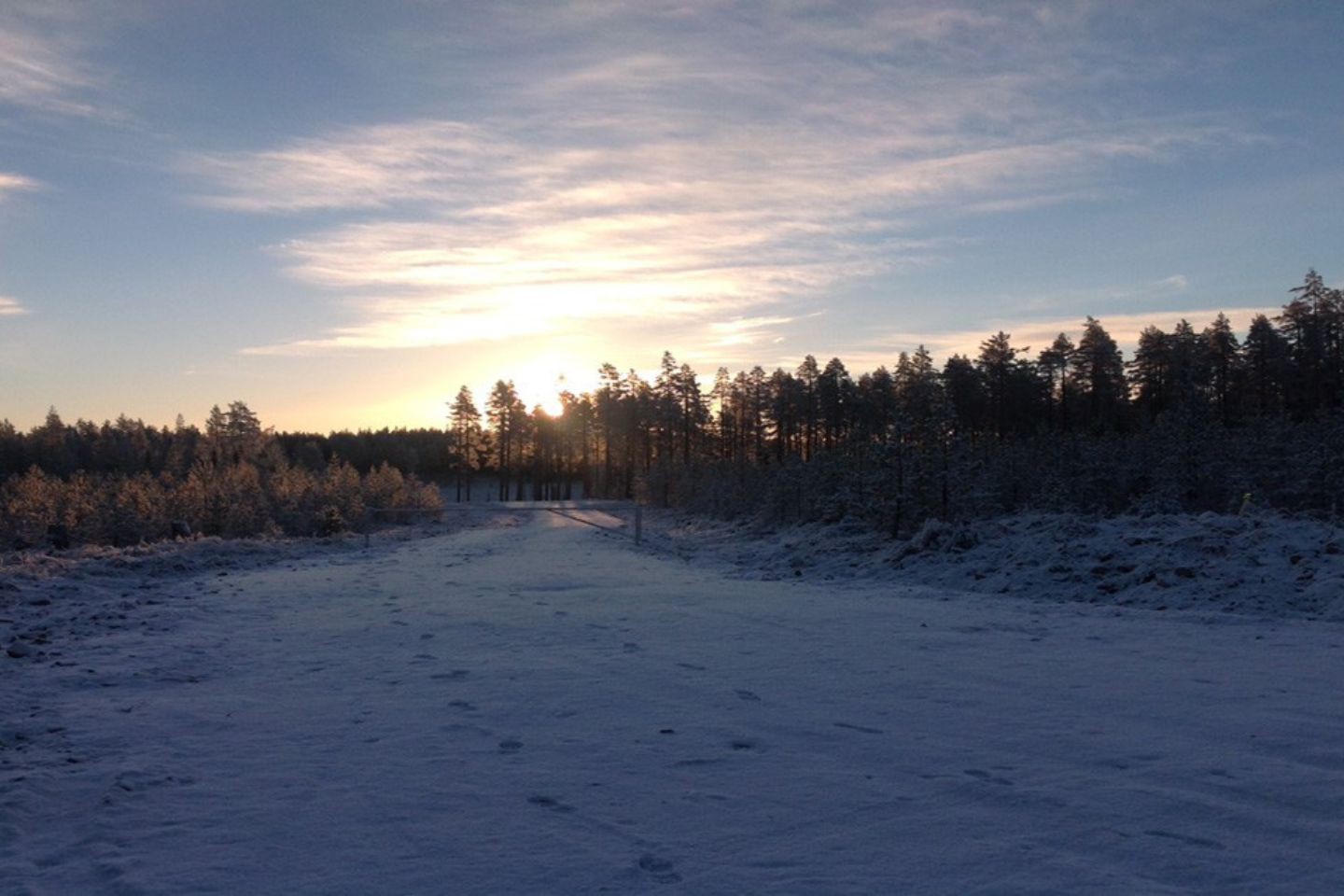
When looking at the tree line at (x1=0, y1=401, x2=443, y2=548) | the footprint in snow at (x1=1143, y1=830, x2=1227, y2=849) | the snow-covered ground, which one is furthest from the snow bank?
the tree line at (x1=0, y1=401, x2=443, y2=548)

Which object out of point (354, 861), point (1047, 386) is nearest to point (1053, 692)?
point (354, 861)

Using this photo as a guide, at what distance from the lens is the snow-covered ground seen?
3.89 m

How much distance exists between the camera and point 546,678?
25.3ft

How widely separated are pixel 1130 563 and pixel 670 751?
1119 cm

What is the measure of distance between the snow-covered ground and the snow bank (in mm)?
638

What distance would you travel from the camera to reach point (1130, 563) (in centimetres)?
1412

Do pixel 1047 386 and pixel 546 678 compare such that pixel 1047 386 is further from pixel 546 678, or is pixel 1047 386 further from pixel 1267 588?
pixel 546 678

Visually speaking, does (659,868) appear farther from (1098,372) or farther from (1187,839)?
(1098,372)

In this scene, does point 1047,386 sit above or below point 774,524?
above

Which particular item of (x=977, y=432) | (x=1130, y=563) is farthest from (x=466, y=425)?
(x=1130, y=563)

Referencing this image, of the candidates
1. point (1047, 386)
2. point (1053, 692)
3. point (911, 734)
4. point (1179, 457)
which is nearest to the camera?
point (911, 734)

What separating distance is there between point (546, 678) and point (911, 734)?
3206 mm

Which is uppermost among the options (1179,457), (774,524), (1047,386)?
(1047,386)

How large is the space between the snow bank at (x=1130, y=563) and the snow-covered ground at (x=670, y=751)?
638mm
